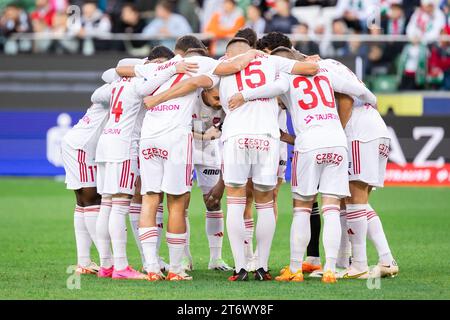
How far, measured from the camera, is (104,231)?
37.5ft

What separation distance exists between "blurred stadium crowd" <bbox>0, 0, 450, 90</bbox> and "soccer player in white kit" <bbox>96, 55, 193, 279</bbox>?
10746mm

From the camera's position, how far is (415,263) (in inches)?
497

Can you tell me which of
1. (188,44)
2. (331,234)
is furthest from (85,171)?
(331,234)

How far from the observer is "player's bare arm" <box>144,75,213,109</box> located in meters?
11.0

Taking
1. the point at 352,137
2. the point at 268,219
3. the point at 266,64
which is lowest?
the point at 268,219

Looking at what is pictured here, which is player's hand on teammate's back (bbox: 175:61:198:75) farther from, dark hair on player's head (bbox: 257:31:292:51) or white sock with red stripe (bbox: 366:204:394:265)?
white sock with red stripe (bbox: 366:204:394:265)

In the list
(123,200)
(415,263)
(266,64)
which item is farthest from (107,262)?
(415,263)

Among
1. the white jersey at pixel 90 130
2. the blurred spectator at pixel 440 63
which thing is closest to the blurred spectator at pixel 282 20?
the blurred spectator at pixel 440 63

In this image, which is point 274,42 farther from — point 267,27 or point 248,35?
point 267,27

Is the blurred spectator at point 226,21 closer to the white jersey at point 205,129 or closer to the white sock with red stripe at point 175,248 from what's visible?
the white jersey at point 205,129

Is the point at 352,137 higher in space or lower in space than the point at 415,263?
higher

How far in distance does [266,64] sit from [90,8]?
14.2 meters

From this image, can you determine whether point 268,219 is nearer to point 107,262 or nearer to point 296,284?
point 296,284

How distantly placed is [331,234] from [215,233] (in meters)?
2.01
